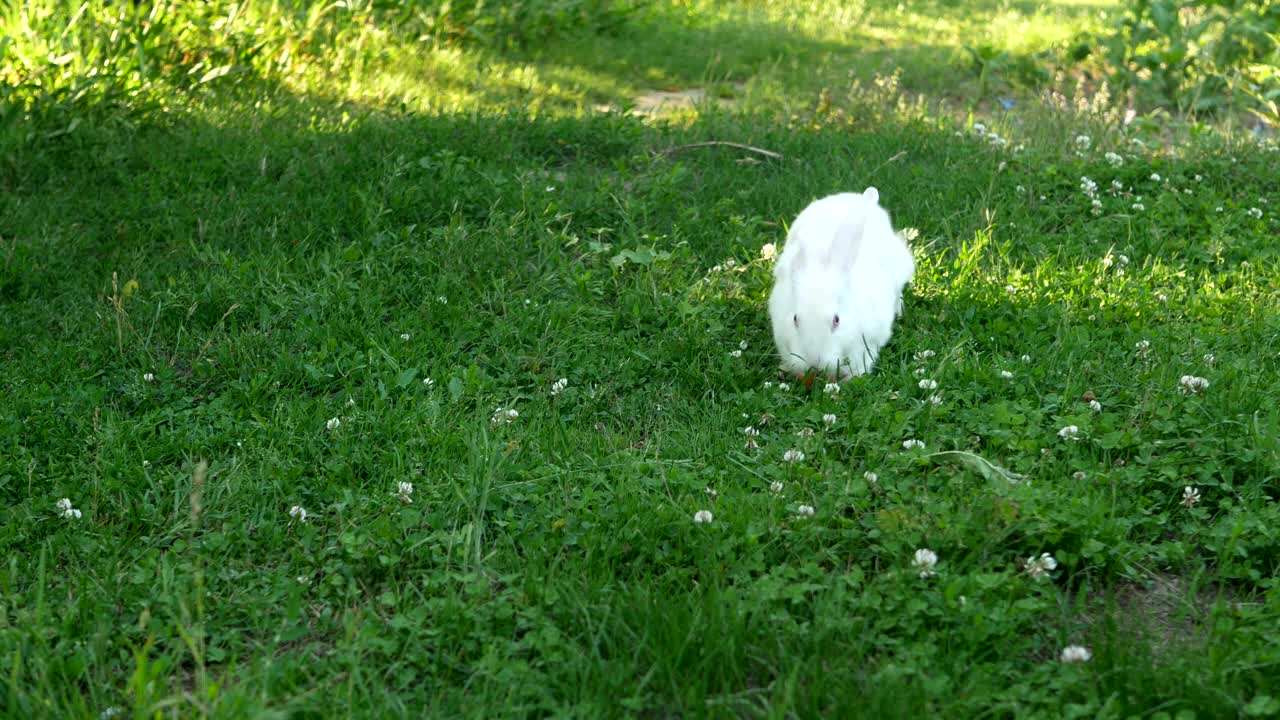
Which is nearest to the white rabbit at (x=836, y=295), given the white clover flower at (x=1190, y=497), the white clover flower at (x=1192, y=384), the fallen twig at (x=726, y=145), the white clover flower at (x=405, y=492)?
the white clover flower at (x=1192, y=384)

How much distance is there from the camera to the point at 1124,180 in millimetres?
6035

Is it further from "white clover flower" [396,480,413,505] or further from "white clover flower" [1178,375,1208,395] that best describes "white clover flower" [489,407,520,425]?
"white clover flower" [1178,375,1208,395]

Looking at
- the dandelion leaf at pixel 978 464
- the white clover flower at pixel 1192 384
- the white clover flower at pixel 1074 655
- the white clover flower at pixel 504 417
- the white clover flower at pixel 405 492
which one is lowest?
the white clover flower at pixel 504 417

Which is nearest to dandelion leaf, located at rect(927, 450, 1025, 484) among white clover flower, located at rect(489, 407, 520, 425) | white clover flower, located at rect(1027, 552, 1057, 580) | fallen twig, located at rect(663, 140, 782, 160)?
white clover flower, located at rect(1027, 552, 1057, 580)

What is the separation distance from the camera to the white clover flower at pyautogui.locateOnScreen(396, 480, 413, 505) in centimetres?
331

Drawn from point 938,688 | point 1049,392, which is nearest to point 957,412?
point 1049,392

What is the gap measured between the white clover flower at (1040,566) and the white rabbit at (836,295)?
131cm

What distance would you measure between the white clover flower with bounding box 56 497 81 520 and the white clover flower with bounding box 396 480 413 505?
0.89m

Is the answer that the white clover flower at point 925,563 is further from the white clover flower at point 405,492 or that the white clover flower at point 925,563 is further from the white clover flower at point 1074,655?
the white clover flower at point 405,492

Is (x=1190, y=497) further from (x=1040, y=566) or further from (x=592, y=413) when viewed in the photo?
(x=592, y=413)

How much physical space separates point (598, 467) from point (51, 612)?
1.50 metres

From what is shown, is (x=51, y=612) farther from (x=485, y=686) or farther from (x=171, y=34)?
(x=171, y=34)

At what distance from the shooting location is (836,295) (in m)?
4.07

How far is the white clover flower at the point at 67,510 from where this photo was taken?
327cm
